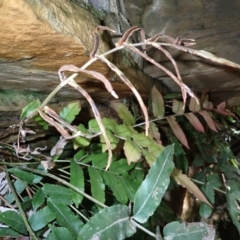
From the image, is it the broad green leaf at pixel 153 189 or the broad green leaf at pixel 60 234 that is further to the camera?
the broad green leaf at pixel 60 234

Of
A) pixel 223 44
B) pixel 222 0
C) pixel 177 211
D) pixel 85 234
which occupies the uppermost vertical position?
pixel 222 0

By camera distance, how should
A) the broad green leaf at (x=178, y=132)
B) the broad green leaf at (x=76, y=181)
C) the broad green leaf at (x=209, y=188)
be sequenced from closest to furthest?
1. the broad green leaf at (x=76, y=181)
2. the broad green leaf at (x=178, y=132)
3. the broad green leaf at (x=209, y=188)

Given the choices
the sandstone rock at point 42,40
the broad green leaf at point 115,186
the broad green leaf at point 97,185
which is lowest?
the broad green leaf at point 115,186

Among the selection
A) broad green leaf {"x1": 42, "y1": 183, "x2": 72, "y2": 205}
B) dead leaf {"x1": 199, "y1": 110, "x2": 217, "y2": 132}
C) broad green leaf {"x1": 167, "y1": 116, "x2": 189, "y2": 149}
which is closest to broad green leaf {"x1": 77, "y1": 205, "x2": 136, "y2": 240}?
broad green leaf {"x1": 42, "y1": 183, "x2": 72, "y2": 205}

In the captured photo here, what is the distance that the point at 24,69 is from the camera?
940 mm

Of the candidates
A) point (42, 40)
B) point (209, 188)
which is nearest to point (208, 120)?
point (209, 188)

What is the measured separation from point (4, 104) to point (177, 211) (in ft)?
5.09

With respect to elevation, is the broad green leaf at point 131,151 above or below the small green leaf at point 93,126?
below

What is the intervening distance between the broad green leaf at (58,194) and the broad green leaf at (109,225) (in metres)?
0.37

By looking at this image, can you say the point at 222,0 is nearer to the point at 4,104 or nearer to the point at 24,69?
the point at 24,69

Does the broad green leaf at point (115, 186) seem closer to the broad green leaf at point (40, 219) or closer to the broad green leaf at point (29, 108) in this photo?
the broad green leaf at point (40, 219)

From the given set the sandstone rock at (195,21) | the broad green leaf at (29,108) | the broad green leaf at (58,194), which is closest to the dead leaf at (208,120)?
the sandstone rock at (195,21)

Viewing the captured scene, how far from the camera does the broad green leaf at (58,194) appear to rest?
1.01 m

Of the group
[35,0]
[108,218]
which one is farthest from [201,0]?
[108,218]
